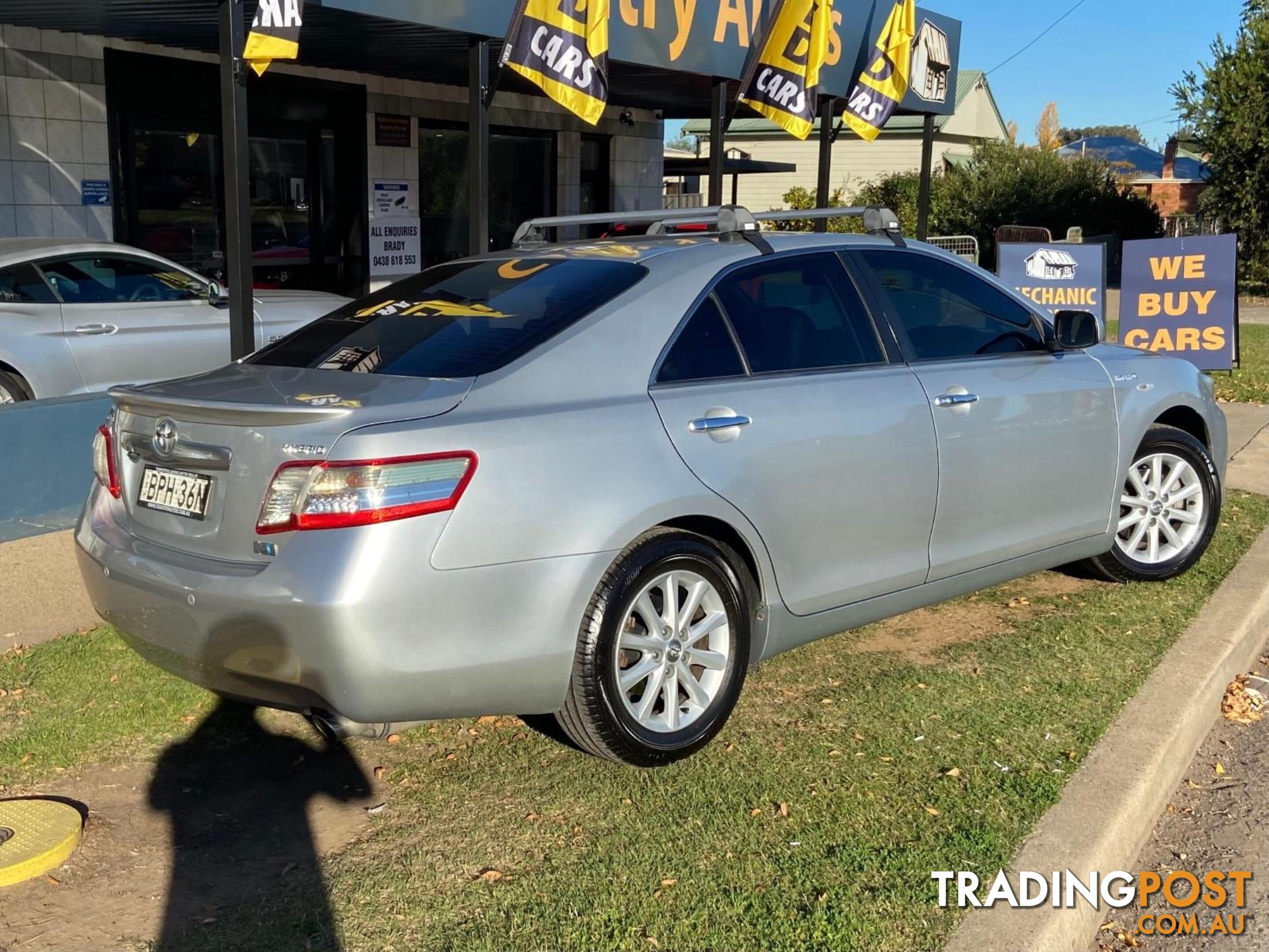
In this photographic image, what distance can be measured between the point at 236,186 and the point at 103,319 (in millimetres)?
1789

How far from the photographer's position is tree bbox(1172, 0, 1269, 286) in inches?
877

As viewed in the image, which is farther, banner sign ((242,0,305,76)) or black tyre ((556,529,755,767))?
banner sign ((242,0,305,76))

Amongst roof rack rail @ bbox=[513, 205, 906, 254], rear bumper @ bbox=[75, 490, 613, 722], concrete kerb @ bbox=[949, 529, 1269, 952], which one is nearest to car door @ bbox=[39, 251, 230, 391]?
roof rack rail @ bbox=[513, 205, 906, 254]

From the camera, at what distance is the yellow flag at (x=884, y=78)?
11453 millimetres

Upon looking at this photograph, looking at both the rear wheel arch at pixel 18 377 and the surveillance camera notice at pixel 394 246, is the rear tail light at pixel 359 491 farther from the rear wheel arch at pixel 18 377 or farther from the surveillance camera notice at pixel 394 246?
the surveillance camera notice at pixel 394 246

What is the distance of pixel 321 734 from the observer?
14.0 ft

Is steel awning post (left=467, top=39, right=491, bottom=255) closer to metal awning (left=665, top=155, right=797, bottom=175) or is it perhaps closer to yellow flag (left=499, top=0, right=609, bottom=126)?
yellow flag (left=499, top=0, right=609, bottom=126)

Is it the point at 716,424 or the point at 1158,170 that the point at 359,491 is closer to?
the point at 716,424

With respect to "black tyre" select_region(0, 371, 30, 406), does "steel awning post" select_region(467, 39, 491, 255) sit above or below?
above

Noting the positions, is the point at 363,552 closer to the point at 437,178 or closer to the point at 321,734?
the point at 321,734

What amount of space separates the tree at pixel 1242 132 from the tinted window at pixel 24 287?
20958 millimetres

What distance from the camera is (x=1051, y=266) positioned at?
40.4 ft

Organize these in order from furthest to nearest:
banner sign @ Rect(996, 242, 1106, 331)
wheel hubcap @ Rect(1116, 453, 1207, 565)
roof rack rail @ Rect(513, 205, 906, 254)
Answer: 1. banner sign @ Rect(996, 242, 1106, 331)
2. wheel hubcap @ Rect(1116, 453, 1207, 565)
3. roof rack rail @ Rect(513, 205, 906, 254)

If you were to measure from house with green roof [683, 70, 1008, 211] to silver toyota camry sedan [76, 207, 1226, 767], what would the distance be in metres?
34.7
